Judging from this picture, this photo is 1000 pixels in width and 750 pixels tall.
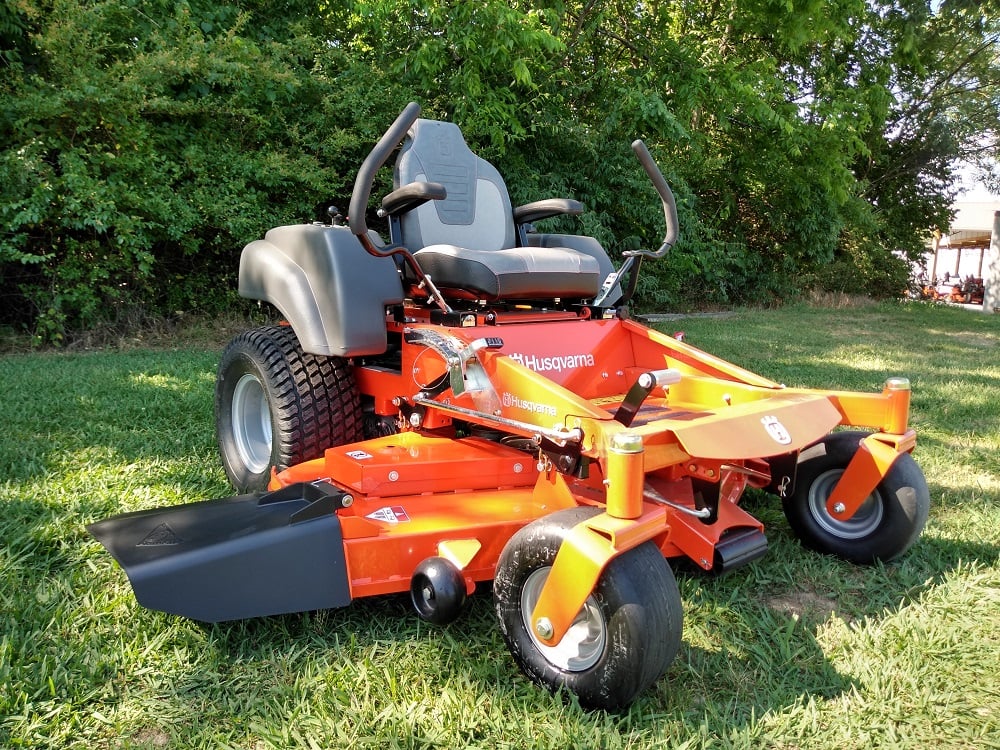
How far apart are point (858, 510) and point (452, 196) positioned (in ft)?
6.67

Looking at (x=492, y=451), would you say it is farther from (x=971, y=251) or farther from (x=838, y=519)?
(x=971, y=251)

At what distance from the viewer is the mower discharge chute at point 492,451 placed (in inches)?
71.1

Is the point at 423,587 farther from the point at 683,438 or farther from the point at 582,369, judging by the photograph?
the point at 582,369

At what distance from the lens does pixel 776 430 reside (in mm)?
2131

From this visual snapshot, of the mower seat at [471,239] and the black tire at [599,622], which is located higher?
the mower seat at [471,239]

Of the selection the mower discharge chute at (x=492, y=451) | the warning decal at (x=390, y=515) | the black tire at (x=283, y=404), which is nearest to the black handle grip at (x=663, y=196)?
the mower discharge chute at (x=492, y=451)

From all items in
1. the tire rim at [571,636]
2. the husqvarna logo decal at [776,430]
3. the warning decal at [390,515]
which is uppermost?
the husqvarna logo decal at [776,430]

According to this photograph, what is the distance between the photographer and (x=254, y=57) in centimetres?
692

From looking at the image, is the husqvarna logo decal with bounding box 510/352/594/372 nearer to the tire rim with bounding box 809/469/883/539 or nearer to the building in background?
the tire rim with bounding box 809/469/883/539

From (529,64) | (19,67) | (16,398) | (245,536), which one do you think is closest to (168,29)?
(19,67)

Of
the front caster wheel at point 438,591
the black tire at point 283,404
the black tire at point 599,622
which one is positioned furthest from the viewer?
the black tire at point 283,404

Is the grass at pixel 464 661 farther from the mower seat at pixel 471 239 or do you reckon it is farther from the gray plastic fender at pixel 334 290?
the mower seat at pixel 471 239

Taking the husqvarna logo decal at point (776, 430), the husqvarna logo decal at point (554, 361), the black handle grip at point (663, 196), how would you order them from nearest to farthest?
1. the husqvarna logo decal at point (776, 430)
2. the husqvarna logo decal at point (554, 361)
3. the black handle grip at point (663, 196)

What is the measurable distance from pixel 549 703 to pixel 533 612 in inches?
8.1
